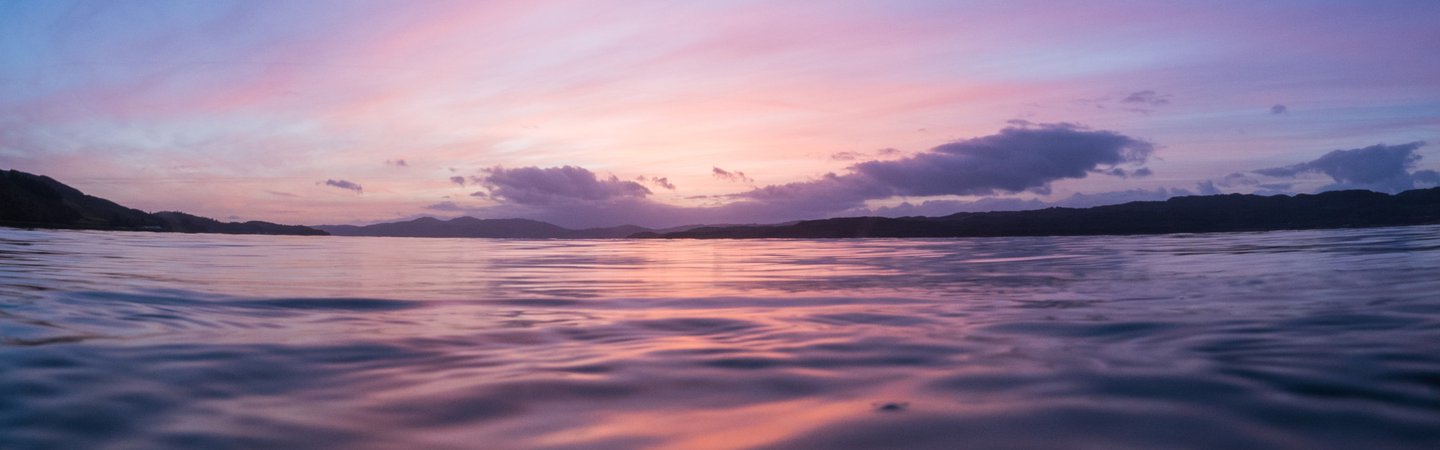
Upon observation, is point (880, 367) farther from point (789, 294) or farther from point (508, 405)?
point (789, 294)

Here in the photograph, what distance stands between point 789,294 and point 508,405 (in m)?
7.07

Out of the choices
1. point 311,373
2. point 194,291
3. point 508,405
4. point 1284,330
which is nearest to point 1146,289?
point 1284,330

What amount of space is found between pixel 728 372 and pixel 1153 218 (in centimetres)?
13264

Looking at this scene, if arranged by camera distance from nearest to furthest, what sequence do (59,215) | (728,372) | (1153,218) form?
1. (728,372)
2. (59,215)
3. (1153,218)

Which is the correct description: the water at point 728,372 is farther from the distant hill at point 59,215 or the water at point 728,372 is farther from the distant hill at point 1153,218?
the distant hill at point 1153,218

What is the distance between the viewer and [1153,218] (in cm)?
11825

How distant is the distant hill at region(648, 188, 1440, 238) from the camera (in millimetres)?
98938

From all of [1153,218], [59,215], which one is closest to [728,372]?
[59,215]

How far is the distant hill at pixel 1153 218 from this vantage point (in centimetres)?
9894

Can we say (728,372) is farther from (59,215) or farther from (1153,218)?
(1153,218)

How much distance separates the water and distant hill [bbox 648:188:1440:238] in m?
93.3

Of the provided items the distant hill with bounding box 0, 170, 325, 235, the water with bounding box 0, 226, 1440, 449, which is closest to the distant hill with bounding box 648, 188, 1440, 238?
the distant hill with bounding box 0, 170, 325, 235

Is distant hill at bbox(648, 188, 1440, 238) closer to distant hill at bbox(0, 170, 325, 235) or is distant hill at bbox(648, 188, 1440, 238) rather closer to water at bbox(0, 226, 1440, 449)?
distant hill at bbox(0, 170, 325, 235)

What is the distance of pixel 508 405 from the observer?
3672 millimetres
